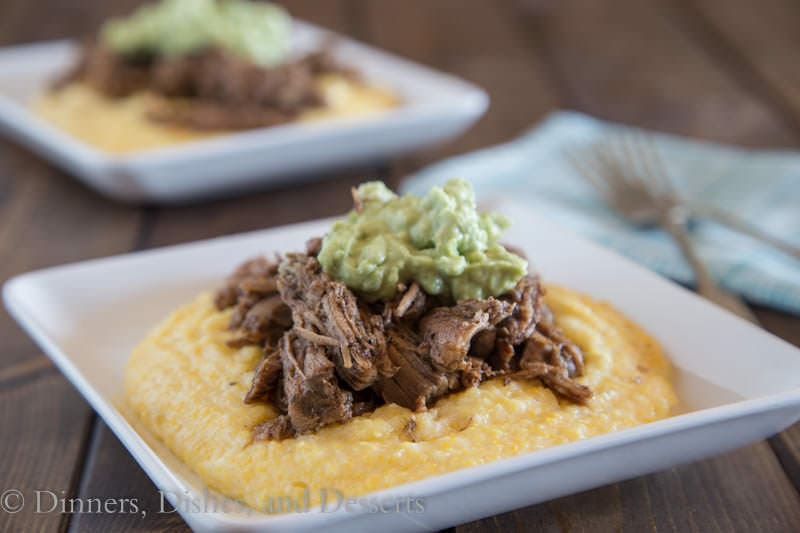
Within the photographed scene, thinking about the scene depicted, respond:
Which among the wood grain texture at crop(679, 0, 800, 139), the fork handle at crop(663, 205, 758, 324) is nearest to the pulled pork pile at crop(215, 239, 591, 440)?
the fork handle at crop(663, 205, 758, 324)

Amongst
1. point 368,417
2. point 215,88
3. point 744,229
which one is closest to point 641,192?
point 744,229

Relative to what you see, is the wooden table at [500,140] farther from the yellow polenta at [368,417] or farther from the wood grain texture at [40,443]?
the yellow polenta at [368,417]

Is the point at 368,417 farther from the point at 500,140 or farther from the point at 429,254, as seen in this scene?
the point at 500,140

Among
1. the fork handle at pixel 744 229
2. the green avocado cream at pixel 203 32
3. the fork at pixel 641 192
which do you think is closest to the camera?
the fork handle at pixel 744 229

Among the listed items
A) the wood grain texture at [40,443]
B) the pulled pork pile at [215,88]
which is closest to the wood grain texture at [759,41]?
the pulled pork pile at [215,88]

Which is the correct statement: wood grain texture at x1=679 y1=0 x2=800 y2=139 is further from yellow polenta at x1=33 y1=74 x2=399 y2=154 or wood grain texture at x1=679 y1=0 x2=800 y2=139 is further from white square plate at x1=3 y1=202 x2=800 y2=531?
white square plate at x1=3 y1=202 x2=800 y2=531

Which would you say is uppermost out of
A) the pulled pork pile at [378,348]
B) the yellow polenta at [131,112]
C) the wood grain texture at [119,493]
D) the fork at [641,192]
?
the pulled pork pile at [378,348]

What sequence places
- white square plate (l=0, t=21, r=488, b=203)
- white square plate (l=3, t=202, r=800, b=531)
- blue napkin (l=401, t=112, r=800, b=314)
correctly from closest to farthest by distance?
1. white square plate (l=3, t=202, r=800, b=531)
2. blue napkin (l=401, t=112, r=800, b=314)
3. white square plate (l=0, t=21, r=488, b=203)

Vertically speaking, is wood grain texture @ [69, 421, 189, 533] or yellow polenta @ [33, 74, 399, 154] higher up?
wood grain texture @ [69, 421, 189, 533]
